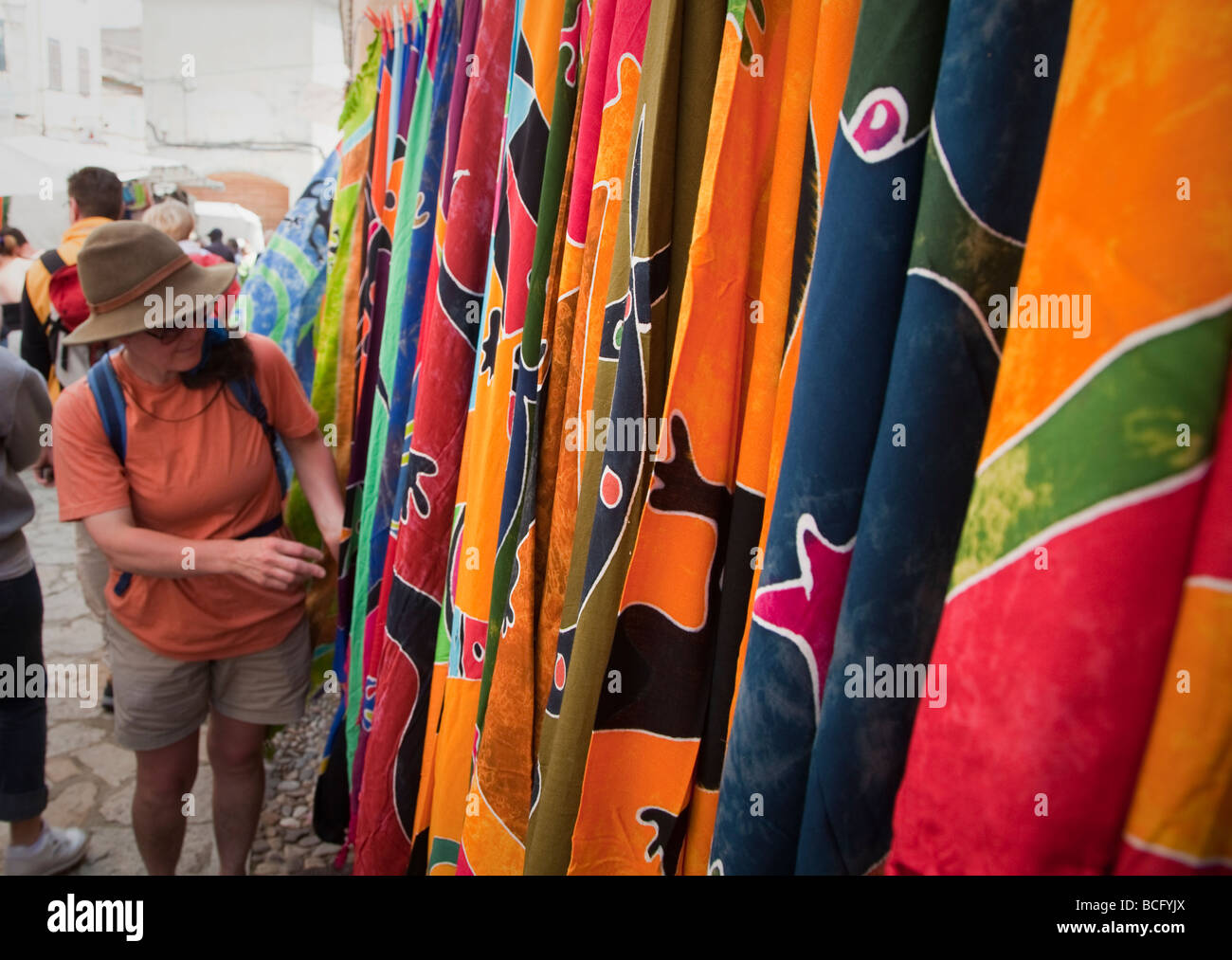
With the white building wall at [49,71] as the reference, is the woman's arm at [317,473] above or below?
below

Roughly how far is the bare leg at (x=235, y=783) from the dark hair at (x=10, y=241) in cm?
397

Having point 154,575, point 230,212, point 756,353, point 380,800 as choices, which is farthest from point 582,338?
point 230,212

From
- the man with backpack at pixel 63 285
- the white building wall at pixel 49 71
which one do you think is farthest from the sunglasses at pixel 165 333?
the white building wall at pixel 49 71

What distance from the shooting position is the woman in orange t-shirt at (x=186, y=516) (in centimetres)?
161

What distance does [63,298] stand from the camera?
2.61m

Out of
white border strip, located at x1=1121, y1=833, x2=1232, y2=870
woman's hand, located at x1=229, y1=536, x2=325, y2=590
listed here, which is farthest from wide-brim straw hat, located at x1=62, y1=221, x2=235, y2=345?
white border strip, located at x1=1121, y1=833, x2=1232, y2=870

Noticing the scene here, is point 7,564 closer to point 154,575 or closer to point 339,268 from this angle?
point 154,575

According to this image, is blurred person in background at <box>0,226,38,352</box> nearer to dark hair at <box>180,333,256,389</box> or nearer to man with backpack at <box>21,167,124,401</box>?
man with backpack at <box>21,167,124,401</box>

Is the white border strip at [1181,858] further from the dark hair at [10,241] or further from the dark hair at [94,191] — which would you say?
the dark hair at [10,241]

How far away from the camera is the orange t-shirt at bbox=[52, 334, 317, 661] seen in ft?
5.32

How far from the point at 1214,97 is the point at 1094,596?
0.24 m

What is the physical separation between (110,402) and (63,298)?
138 centimetres

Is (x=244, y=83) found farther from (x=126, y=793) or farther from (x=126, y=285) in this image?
(x=126, y=285)

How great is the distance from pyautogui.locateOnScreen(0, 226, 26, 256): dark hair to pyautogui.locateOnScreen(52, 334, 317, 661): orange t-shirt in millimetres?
3800
